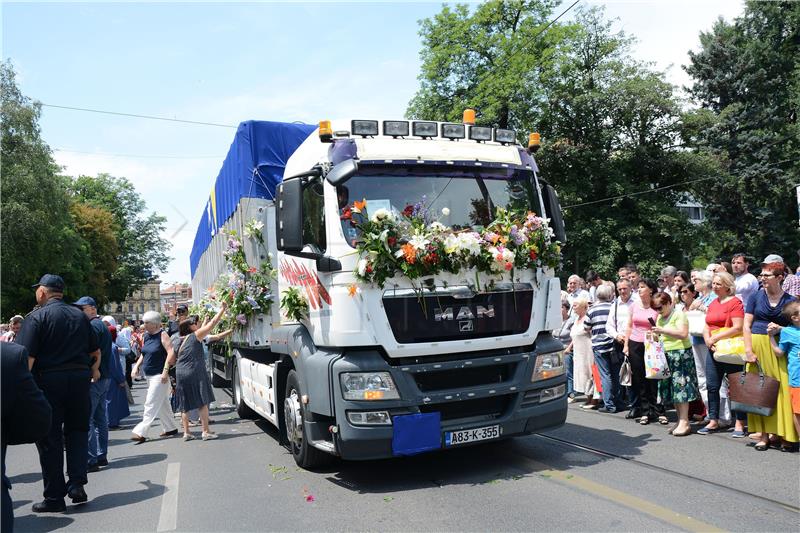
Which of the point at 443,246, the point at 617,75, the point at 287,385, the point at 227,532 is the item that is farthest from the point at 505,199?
the point at 617,75

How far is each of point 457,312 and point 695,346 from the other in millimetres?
4374

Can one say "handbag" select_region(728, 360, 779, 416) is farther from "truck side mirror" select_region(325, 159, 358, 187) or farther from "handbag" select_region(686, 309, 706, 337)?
"truck side mirror" select_region(325, 159, 358, 187)

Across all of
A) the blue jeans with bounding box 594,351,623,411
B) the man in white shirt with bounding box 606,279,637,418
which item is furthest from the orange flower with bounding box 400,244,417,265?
the blue jeans with bounding box 594,351,623,411

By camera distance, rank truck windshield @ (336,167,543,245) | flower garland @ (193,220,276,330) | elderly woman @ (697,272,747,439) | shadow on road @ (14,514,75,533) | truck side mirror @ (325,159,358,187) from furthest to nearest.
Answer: flower garland @ (193,220,276,330), elderly woman @ (697,272,747,439), truck windshield @ (336,167,543,245), truck side mirror @ (325,159,358,187), shadow on road @ (14,514,75,533)

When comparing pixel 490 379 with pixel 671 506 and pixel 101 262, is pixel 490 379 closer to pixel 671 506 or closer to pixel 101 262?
pixel 671 506

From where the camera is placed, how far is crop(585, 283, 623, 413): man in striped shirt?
9.16 metres

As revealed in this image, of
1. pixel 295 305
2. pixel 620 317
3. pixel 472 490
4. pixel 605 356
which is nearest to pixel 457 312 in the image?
pixel 472 490

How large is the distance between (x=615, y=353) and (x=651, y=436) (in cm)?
189

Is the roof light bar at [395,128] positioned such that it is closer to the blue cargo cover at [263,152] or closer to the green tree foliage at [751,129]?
the blue cargo cover at [263,152]

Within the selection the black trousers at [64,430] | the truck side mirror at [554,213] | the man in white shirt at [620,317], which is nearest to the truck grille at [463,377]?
the truck side mirror at [554,213]

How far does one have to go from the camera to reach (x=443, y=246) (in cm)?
561

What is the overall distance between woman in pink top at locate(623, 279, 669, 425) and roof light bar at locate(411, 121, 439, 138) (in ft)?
12.3

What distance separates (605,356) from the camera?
9.17 meters

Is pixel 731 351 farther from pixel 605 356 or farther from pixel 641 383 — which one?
pixel 605 356
